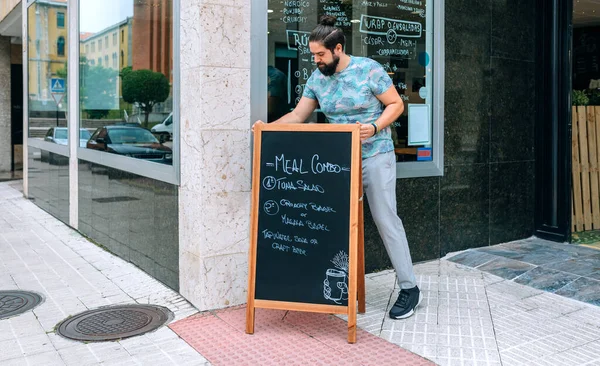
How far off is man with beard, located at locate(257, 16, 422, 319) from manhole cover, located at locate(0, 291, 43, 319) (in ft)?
8.18

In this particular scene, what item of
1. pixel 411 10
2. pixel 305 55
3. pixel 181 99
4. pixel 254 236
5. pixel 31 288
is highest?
pixel 411 10

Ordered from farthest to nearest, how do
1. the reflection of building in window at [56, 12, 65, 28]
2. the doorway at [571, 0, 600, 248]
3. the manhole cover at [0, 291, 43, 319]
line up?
the reflection of building in window at [56, 12, 65, 28] < the doorway at [571, 0, 600, 248] < the manhole cover at [0, 291, 43, 319]

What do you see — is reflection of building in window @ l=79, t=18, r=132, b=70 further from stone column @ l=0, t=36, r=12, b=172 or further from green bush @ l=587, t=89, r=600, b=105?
stone column @ l=0, t=36, r=12, b=172

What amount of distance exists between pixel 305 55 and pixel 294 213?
1.58 meters

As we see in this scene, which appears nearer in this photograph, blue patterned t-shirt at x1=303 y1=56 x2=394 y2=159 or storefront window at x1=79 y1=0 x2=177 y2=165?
blue patterned t-shirt at x1=303 y1=56 x2=394 y2=159

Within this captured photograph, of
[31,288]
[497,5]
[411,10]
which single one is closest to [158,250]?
[31,288]

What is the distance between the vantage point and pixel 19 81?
56.6 feet

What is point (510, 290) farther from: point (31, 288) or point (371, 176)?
point (31, 288)

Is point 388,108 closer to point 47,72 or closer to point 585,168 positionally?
point 585,168

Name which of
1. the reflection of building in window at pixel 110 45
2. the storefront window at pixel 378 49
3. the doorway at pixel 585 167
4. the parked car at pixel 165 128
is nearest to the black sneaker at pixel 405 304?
the storefront window at pixel 378 49

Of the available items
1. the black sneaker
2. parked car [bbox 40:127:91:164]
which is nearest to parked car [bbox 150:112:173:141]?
the black sneaker

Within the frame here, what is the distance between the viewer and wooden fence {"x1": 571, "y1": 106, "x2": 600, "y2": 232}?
23.5 ft

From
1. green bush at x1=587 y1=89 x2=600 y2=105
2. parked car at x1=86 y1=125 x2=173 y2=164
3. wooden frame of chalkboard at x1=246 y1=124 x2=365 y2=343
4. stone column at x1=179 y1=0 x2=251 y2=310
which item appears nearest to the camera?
wooden frame of chalkboard at x1=246 y1=124 x2=365 y2=343

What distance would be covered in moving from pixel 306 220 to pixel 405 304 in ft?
3.26
